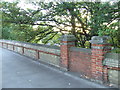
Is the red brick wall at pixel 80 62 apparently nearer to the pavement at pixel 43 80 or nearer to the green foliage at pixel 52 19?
the pavement at pixel 43 80

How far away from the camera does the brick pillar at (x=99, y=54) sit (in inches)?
Answer: 181

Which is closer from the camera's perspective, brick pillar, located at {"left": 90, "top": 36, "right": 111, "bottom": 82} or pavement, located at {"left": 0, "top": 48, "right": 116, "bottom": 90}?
brick pillar, located at {"left": 90, "top": 36, "right": 111, "bottom": 82}

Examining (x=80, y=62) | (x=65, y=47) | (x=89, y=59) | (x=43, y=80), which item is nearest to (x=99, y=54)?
(x=89, y=59)

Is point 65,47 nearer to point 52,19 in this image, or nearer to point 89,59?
point 89,59

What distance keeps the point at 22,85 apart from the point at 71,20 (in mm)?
6163

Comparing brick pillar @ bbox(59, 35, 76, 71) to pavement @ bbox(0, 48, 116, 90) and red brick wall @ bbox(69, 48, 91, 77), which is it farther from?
pavement @ bbox(0, 48, 116, 90)

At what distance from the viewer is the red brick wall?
526 centimetres

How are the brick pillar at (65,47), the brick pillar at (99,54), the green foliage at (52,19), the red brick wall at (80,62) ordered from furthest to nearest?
the green foliage at (52,19), the brick pillar at (65,47), the red brick wall at (80,62), the brick pillar at (99,54)

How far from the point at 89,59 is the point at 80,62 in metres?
0.54

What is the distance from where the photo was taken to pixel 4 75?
20.2 ft

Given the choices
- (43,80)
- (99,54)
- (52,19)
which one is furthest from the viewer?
(52,19)

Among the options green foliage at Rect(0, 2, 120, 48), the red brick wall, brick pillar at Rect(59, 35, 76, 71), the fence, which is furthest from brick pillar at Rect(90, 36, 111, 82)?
green foliage at Rect(0, 2, 120, 48)

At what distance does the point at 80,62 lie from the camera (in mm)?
5598

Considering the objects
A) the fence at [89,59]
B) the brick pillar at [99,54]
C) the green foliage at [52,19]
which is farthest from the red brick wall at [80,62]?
the green foliage at [52,19]
